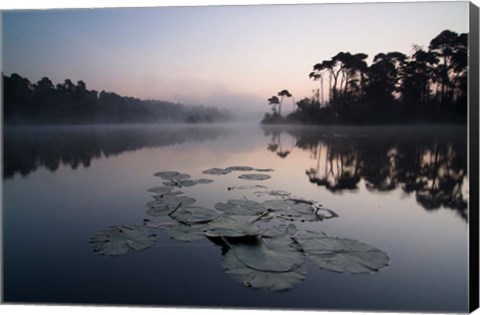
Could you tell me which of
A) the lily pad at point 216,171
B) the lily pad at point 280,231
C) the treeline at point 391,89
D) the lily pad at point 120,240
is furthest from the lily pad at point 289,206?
the lily pad at point 120,240

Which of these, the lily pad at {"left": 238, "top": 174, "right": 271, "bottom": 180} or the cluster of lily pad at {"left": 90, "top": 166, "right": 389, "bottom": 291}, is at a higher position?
the lily pad at {"left": 238, "top": 174, "right": 271, "bottom": 180}

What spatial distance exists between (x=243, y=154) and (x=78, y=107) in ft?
4.17

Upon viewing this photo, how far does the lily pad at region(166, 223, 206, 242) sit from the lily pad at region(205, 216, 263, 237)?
5 cm

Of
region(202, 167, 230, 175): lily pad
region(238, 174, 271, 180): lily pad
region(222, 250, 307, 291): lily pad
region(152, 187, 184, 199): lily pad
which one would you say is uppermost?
region(202, 167, 230, 175): lily pad

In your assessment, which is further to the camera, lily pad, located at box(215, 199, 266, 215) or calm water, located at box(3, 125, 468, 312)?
lily pad, located at box(215, 199, 266, 215)

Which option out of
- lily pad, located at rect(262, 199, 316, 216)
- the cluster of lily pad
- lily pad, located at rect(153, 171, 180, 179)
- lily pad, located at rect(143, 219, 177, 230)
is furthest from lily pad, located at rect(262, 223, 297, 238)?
lily pad, located at rect(153, 171, 180, 179)

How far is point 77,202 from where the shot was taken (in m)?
2.68

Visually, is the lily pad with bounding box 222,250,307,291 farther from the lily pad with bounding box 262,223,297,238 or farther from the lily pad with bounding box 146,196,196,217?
the lily pad with bounding box 146,196,196,217

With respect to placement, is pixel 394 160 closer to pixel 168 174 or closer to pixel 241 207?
pixel 241 207

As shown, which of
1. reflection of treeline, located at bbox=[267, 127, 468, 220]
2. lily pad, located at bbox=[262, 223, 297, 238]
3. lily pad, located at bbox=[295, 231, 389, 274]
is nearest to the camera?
lily pad, located at bbox=[295, 231, 389, 274]

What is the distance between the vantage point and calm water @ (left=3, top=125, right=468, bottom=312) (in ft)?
6.00

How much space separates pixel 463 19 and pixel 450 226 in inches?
47.7

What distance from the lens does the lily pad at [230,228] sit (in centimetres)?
206

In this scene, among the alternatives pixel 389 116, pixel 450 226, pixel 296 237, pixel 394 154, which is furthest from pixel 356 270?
pixel 389 116
